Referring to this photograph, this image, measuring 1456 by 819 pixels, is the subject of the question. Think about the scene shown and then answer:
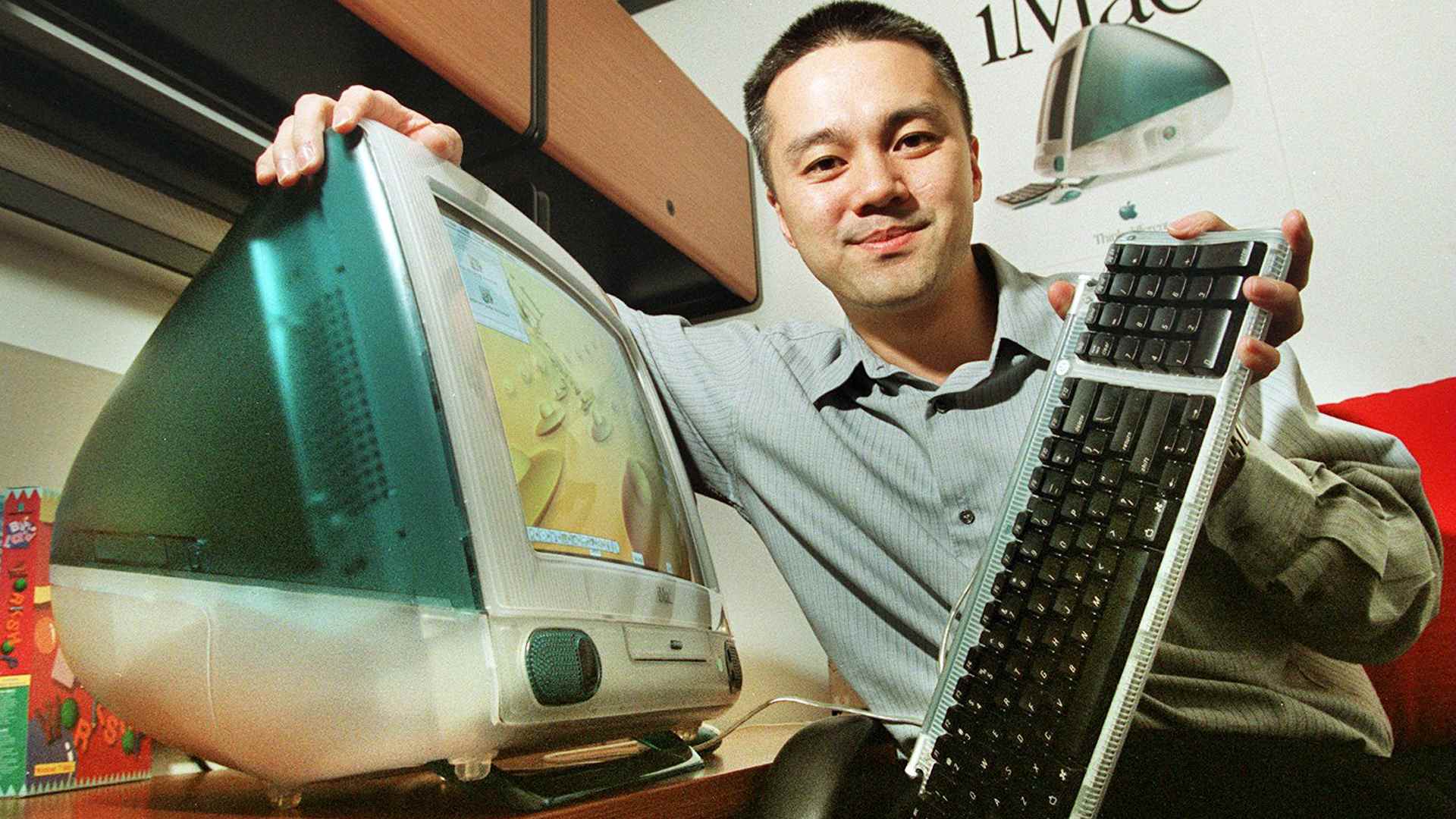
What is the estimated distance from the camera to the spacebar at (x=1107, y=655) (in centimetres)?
53

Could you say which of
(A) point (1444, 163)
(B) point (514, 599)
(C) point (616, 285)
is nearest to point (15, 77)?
(B) point (514, 599)

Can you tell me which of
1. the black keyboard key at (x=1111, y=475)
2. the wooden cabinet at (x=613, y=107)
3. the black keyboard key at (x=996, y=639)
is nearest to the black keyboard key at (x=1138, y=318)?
the black keyboard key at (x=1111, y=475)

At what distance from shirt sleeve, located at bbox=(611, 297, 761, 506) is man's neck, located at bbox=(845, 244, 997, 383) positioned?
15cm

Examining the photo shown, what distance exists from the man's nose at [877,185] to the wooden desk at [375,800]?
62 cm

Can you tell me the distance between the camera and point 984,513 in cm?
90

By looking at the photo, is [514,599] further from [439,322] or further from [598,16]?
[598,16]

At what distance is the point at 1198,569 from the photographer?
0.82m

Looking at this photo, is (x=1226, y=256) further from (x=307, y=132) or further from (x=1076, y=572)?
(x=307, y=132)

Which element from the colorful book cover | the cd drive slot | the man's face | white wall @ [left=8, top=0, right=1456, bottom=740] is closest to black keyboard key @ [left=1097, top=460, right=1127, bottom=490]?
the cd drive slot

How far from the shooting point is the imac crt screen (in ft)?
1.86

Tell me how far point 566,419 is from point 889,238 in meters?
0.52

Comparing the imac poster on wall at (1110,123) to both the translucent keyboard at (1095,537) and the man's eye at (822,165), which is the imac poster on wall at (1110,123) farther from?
the translucent keyboard at (1095,537)

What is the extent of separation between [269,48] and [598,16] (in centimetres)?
57

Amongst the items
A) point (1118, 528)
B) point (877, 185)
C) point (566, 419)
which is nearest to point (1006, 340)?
point (877, 185)
